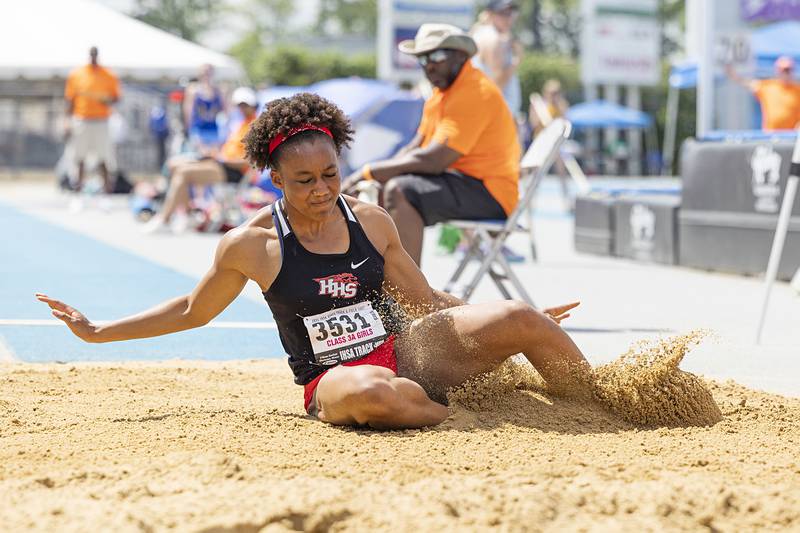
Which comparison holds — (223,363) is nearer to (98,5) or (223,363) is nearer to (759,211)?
(759,211)

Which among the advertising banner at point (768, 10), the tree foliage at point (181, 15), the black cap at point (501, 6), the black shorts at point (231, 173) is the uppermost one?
the tree foliage at point (181, 15)

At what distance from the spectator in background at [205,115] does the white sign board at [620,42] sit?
24.2m

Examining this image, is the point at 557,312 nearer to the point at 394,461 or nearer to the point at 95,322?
the point at 394,461

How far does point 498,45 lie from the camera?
11.0m

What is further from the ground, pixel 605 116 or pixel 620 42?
pixel 620 42

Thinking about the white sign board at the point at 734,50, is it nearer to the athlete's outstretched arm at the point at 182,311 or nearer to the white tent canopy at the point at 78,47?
the white tent canopy at the point at 78,47

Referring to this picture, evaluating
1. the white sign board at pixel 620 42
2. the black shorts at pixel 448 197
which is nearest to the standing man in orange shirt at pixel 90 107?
the black shorts at pixel 448 197

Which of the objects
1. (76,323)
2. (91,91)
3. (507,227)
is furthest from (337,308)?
(91,91)

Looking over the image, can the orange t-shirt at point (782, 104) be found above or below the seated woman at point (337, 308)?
above

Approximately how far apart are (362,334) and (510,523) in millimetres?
1587

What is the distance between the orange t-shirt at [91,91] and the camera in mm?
17609

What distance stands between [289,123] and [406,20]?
15084mm

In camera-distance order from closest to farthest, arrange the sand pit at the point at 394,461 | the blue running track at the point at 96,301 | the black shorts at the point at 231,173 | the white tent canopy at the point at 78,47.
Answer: the sand pit at the point at 394,461 → the blue running track at the point at 96,301 → the black shorts at the point at 231,173 → the white tent canopy at the point at 78,47

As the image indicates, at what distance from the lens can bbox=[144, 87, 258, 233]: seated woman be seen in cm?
1358
